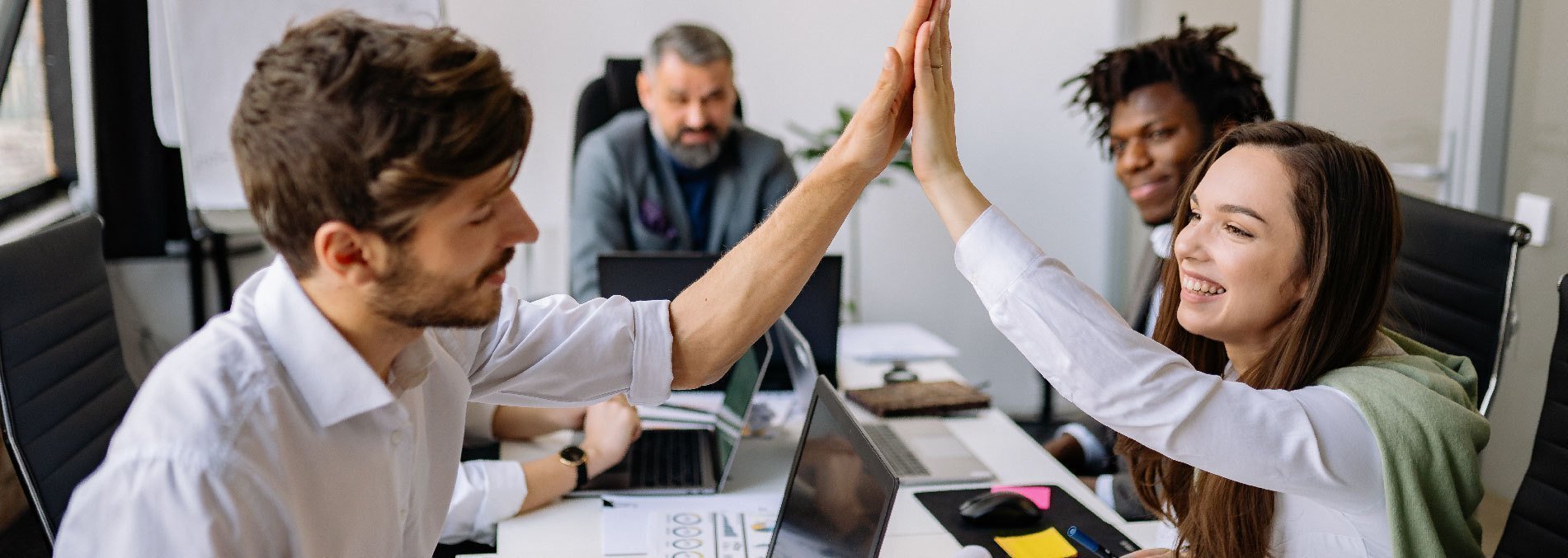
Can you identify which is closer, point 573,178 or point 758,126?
point 573,178

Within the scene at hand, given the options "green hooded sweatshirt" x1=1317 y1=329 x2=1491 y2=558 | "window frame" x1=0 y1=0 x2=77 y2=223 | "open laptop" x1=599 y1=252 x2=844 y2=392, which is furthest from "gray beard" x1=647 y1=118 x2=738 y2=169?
"green hooded sweatshirt" x1=1317 y1=329 x2=1491 y2=558

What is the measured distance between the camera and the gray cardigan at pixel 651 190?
3.32 meters

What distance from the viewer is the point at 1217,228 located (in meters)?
1.37

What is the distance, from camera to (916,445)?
2129 mm

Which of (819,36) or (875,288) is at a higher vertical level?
(819,36)

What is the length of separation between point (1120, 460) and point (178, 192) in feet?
10.2

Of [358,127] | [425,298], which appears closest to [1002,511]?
[425,298]

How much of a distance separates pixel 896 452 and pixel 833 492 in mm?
683

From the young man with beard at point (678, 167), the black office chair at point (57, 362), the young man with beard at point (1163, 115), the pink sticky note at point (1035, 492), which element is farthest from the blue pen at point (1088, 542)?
the young man with beard at point (678, 167)

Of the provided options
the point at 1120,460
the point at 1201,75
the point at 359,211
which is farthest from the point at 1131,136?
the point at 359,211

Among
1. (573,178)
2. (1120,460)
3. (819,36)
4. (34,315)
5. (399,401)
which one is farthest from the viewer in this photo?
(819,36)

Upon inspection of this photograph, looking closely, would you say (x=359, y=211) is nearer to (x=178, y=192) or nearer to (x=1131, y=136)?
(x=1131, y=136)

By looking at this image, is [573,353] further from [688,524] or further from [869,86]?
[869,86]

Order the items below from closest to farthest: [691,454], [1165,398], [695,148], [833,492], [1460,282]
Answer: [1165,398], [833,492], [1460,282], [691,454], [695,148]
